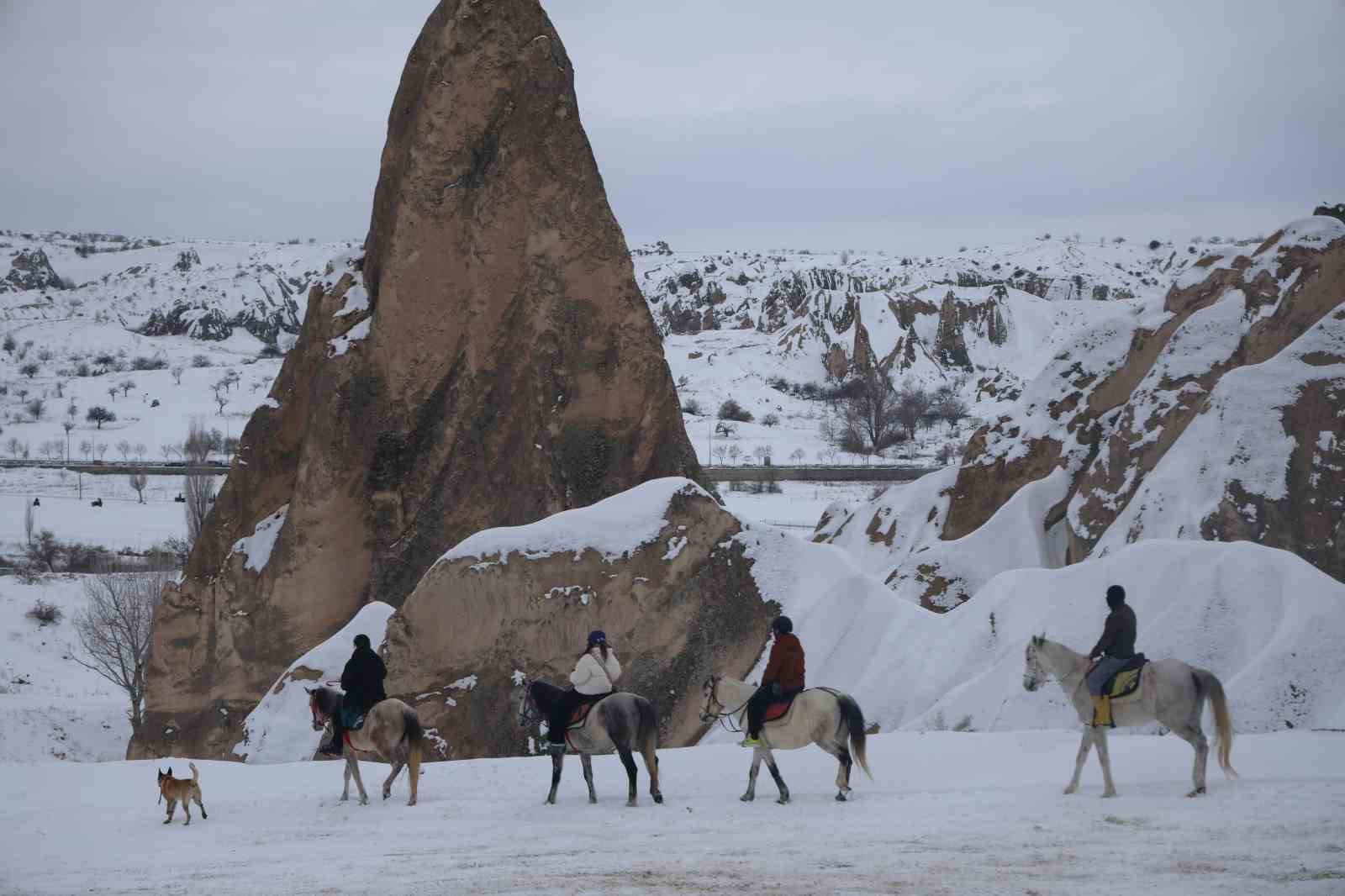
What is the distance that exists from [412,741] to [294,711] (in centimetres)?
633

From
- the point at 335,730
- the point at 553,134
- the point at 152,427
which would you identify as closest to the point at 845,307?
the point at 152,427

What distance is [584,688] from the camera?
1120 cm

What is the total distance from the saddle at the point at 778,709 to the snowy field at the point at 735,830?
71 cm

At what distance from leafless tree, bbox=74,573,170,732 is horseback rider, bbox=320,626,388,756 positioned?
2033 centimetres

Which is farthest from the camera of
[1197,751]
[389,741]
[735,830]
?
[389,741]

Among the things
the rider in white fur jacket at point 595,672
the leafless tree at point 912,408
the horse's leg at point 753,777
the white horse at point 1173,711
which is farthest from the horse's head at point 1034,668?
the leafless tree at point 912,408

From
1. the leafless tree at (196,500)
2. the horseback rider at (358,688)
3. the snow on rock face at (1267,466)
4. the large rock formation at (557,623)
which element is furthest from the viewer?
the leafless tree at (196,500)

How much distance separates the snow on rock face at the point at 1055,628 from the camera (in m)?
13.6

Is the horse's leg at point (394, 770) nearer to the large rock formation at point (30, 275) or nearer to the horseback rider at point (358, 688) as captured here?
the horseback rider at point (358, 688)

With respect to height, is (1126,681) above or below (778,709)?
above

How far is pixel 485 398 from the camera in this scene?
20703mm

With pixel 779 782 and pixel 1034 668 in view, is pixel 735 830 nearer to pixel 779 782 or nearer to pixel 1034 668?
pixel 779 782

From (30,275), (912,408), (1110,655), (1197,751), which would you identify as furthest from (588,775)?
(30,275)

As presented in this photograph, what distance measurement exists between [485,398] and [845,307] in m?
103
